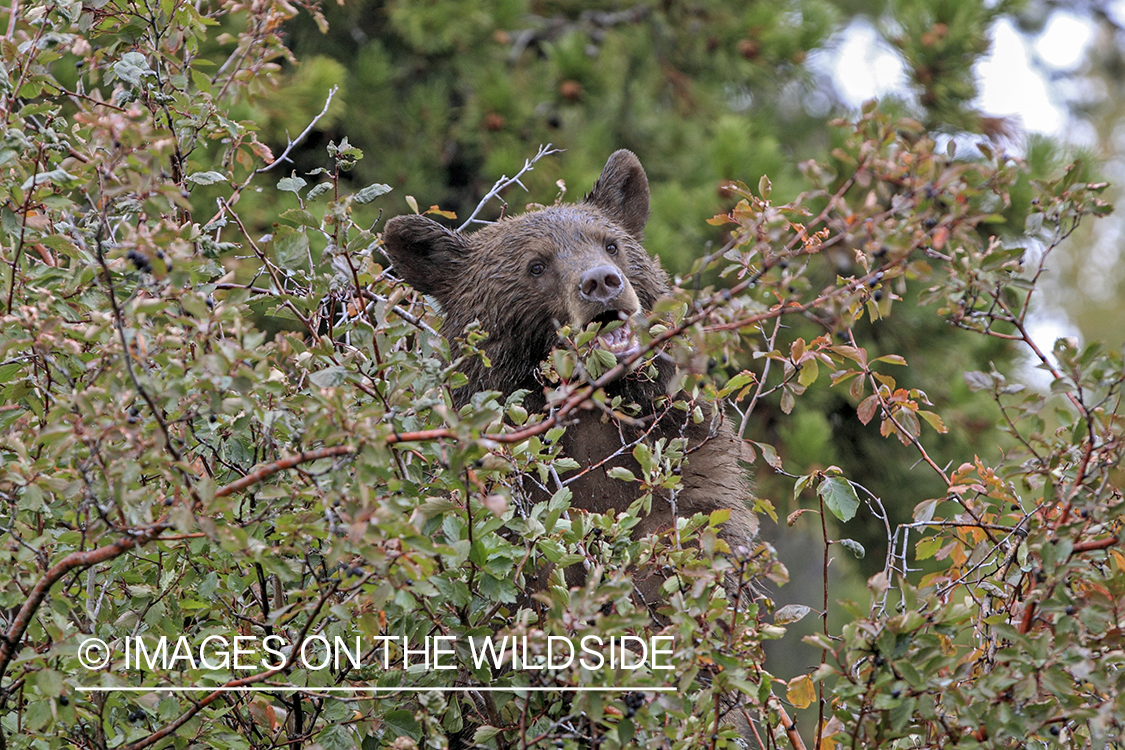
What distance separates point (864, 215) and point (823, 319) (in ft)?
0.79

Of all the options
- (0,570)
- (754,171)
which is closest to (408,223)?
(0,570)

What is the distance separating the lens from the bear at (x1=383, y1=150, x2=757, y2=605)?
146 inches

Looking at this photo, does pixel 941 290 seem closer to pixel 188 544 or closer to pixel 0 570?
pixel 188 544

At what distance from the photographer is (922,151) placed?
1805 mm

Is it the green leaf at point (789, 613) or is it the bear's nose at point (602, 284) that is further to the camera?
the bear's nose at point (602, 284)

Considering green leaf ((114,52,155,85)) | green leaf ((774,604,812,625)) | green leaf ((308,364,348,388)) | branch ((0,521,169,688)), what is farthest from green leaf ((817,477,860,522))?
green leaf ((114,52,155,85))

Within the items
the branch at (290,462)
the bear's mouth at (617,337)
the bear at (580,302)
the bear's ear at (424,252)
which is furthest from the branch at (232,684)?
the bear's ear at (424,252)

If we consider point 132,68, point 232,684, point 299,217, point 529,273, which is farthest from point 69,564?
point 529,273

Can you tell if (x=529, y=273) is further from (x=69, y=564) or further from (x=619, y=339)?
(x=69, y=564)

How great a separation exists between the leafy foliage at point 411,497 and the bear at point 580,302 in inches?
43.5

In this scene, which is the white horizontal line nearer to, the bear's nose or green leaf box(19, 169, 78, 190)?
green leaf box(19, 169, 78, 190)

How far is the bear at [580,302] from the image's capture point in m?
3.70

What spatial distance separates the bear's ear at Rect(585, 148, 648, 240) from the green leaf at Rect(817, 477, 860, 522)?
215 cm

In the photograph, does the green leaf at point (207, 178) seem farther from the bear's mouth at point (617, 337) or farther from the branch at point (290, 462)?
the bear's mouth at point (617, 337)
